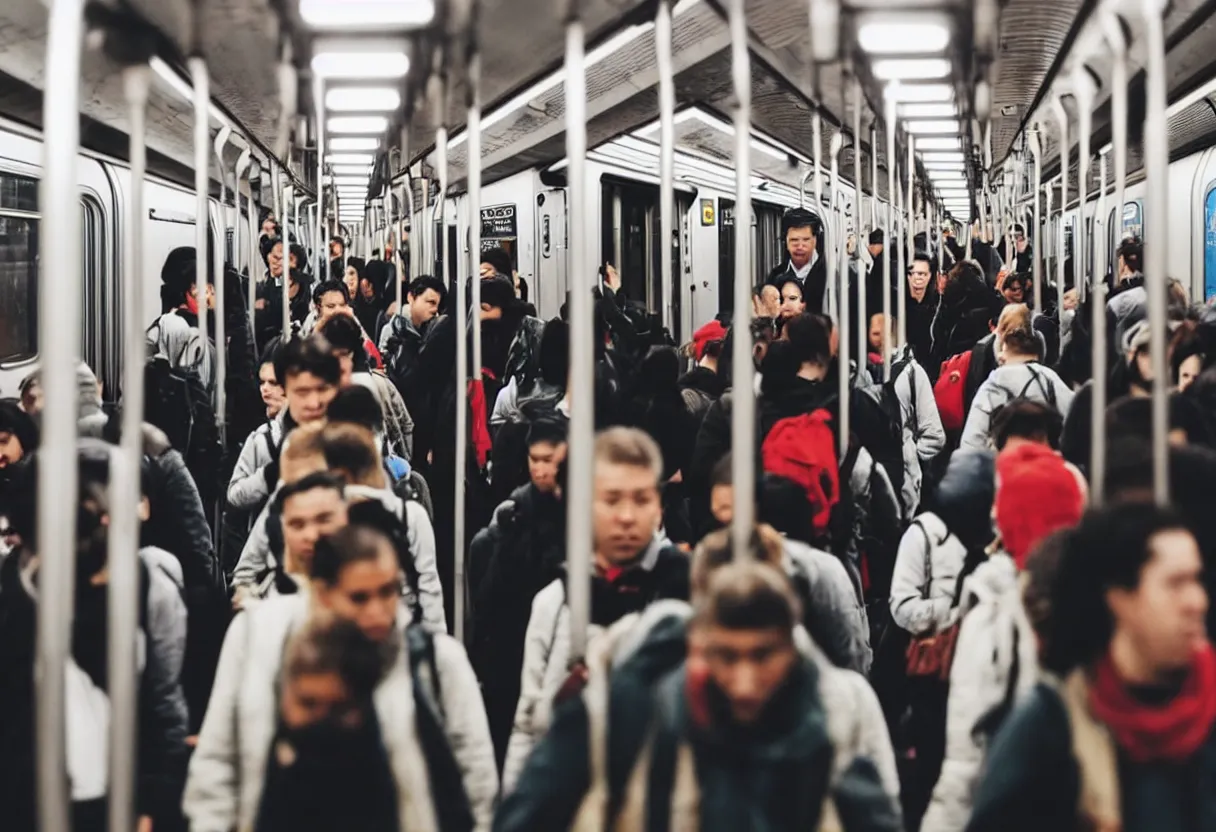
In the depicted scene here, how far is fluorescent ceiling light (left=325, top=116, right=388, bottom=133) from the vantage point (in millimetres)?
6531

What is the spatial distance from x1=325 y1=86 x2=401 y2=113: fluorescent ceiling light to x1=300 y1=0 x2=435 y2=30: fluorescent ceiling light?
39.7 inches

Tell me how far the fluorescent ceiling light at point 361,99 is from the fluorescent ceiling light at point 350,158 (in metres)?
2.31

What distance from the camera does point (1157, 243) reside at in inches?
113

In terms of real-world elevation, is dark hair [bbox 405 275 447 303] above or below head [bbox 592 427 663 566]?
above

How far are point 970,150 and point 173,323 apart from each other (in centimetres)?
470

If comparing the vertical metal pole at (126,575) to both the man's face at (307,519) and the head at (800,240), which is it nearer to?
the man's face at (307,519)

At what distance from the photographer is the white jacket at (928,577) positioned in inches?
154

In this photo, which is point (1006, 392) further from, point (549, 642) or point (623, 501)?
point (549, 642)

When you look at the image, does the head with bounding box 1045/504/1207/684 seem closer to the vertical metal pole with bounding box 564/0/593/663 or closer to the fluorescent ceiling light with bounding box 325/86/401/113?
the vertical metal pole with bounding box 564/0/593/663

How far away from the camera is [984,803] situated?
2363 millimetres

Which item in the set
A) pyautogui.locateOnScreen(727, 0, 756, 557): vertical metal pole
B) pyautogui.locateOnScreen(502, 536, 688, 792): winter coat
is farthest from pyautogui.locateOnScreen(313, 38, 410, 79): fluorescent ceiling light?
pyautogui.locateOnScreen(502, 536, 688, 792): winter coat

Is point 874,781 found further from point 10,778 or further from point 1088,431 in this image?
point 1088,431

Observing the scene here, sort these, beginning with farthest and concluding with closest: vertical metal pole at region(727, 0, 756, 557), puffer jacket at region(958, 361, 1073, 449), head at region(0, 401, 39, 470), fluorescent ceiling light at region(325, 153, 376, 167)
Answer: fluorescent ceiling light at region(325, 153, 376, 167), puffer jacket at region(958, 361, 1073, 449), head at region(0, 401, 39, 470), vertical metal pole at region(727, 0, 756, 557)

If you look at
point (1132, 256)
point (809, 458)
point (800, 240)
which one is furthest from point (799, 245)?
point (809, 458)
